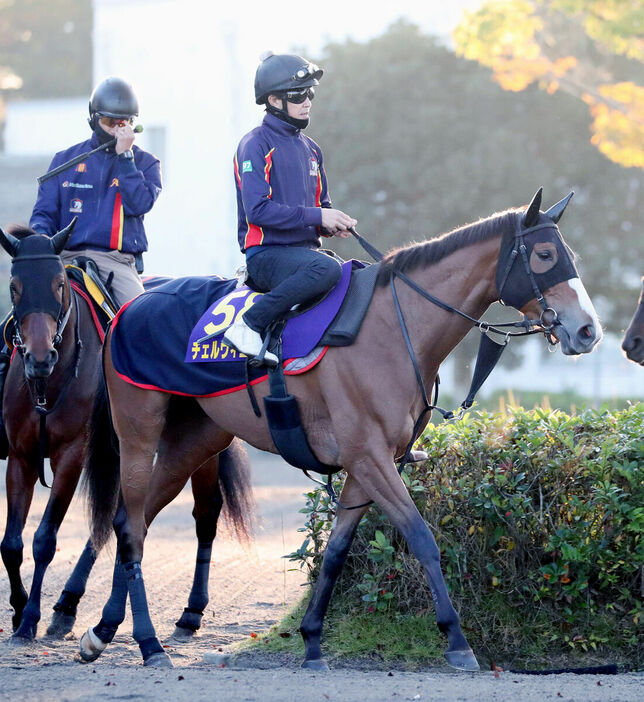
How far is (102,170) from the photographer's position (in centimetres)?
697

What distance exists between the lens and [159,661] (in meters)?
5.39

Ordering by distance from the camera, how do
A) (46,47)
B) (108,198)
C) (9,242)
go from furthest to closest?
(46,47) → (108,198) → (9,242)

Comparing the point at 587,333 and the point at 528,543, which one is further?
the point at 528,543

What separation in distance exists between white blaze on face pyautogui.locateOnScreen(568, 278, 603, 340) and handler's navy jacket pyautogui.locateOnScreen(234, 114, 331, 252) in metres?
1.30

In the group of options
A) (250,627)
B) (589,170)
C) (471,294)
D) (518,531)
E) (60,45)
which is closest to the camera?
(471,294)

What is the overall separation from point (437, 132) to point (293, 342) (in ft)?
62.3

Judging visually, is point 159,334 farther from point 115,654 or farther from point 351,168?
point 351,168

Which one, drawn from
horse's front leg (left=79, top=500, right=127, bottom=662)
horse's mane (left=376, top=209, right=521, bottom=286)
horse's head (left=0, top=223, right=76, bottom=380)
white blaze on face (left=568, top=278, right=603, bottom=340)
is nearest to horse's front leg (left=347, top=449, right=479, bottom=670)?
horse's mane (left=376, top=209, right=521, bottom=286)

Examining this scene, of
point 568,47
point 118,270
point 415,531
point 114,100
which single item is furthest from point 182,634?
point 568,47

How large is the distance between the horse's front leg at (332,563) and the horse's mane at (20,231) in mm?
2508

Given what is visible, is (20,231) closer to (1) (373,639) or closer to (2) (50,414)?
(2) (50,414)

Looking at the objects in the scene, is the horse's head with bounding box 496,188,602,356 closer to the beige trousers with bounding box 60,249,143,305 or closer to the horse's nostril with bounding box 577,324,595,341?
the horse's nostril with bounding box 577,324,595,341

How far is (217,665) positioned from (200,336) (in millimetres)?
1720

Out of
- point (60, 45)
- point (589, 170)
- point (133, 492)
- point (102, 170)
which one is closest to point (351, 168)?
point (589, 170)
